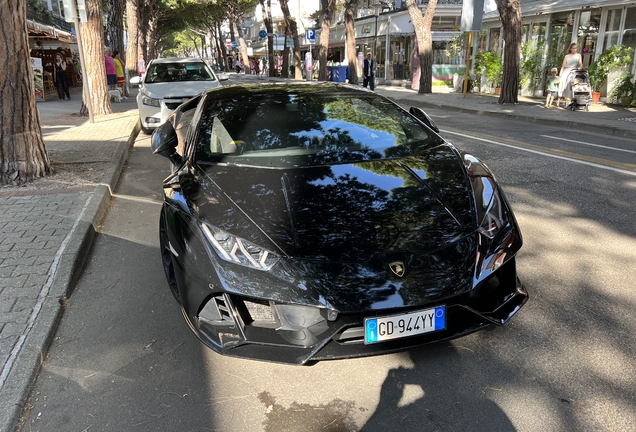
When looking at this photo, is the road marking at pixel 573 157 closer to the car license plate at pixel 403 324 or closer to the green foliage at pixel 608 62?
the car license plate at pixel 403 324

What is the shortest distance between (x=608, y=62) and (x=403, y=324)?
15.8m

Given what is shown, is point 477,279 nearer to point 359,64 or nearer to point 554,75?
point 554,75

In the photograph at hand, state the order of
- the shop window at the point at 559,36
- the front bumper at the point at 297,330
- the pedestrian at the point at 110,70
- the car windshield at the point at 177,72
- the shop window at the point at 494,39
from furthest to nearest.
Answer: the shop window at the point at 494,39 → the pedestrian at the point at 110,70 → the shop window at the point at 559,36 → the car windshield at the point at 177,72 → the front bumper at the point at 297,330

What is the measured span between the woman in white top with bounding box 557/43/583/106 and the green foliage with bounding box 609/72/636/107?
1.46m

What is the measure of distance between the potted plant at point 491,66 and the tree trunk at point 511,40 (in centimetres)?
390

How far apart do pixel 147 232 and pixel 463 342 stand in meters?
3.29

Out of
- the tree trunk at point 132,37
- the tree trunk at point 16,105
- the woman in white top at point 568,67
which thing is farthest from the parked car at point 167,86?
the tree trunk at point 132,37

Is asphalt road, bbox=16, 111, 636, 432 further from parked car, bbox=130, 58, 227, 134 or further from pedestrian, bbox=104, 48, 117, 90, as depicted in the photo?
pedestrian, bbox=104, 48, 117, 90

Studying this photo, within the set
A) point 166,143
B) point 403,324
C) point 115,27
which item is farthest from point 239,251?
point 115,27

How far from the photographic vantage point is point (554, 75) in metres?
15.3

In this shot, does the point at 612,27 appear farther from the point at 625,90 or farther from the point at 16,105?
the point at 16,105

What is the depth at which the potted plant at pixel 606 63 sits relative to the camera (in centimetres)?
1430

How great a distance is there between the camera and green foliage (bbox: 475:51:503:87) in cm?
1930

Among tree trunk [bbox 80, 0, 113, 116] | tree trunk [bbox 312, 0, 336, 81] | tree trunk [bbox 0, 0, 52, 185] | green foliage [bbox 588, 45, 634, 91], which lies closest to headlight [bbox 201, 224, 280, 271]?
tree trunk [bbox 0, 0, 52, 185]
